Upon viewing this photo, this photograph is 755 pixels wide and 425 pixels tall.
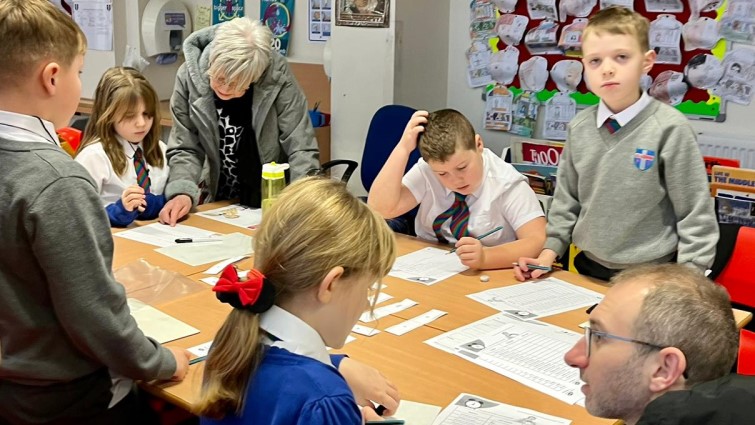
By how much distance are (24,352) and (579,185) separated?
1.68 m

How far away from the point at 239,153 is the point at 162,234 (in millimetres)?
670

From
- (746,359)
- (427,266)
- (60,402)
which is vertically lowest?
(746,359)

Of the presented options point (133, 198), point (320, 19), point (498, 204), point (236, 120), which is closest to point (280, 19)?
point (320, 19)

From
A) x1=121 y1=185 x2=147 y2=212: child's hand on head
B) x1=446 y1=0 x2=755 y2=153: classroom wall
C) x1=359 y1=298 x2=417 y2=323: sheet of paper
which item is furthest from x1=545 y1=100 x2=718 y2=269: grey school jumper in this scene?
x1=446 y1=0 x2=755 y2=153: classroom wall

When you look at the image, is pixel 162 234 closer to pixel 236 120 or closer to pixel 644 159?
pixel 236 120

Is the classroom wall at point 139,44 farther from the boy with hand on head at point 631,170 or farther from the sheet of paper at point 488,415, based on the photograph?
the sheet of paper at point 488,415

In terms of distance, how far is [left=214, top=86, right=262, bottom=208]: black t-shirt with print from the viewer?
3207 millimetres

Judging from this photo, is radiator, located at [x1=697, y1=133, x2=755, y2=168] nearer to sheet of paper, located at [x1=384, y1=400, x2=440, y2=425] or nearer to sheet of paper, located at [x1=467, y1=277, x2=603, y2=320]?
sheet of paper, located at [x1=467, y1=277, x2=603, y2=320]

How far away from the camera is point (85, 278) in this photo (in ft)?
4.91

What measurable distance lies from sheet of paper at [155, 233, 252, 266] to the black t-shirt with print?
0.65 meters

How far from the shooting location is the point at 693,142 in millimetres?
2230

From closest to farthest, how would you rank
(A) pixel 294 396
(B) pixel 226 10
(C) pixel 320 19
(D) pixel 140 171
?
(A) pixel 294 396 < (D) pixel 140 171 < (C) pixel 320 19 < (B) pixel 226 10

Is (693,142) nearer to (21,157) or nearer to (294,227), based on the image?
(294,227)

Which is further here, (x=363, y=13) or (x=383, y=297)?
(x=363, y=13)
